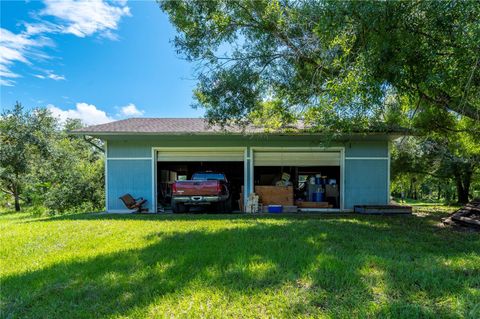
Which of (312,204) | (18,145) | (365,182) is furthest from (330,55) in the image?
(18,145)

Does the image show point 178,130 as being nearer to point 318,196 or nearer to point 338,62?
point 318,196

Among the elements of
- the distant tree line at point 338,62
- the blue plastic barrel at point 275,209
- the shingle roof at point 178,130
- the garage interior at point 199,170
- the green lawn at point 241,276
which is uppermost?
the distant tree line at point 338,62

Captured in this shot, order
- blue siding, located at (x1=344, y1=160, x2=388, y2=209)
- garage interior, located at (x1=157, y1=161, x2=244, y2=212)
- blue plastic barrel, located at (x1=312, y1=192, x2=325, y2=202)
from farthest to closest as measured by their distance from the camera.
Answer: garage interior, located at (x1=157, y1=161, x2=244, y2=212) → blue plastic barrel, located at (x1=312, y1=192, x2=325, y2=202) → blue siding, located at (x1=344, y1=160, x2=388, y2=209)

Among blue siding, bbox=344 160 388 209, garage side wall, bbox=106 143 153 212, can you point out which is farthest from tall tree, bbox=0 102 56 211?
blue siding, bbox=344 160 388 209

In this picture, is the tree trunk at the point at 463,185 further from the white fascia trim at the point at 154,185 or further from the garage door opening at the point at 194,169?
the white fascia trim at the point at 154,185

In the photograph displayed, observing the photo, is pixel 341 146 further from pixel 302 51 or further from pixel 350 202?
pixel 302 51

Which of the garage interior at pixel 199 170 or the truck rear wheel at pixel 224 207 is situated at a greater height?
the garage interior at pixel 199 170

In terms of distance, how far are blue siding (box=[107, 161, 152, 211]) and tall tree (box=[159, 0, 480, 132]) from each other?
4414mm

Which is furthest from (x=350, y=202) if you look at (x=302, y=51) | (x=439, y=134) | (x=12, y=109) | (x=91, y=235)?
(x=12, y=109)

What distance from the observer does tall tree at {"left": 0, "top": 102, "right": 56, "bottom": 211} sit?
17.1 meters

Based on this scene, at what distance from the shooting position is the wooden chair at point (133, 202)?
10398 millimetres

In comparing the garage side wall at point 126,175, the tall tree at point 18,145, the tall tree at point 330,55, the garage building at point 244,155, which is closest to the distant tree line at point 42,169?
the tall tree at point 18,145

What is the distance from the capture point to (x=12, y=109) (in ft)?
60.0

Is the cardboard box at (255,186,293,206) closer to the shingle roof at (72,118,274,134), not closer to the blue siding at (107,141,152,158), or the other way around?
the shingle roof at (72,118,274,134)
